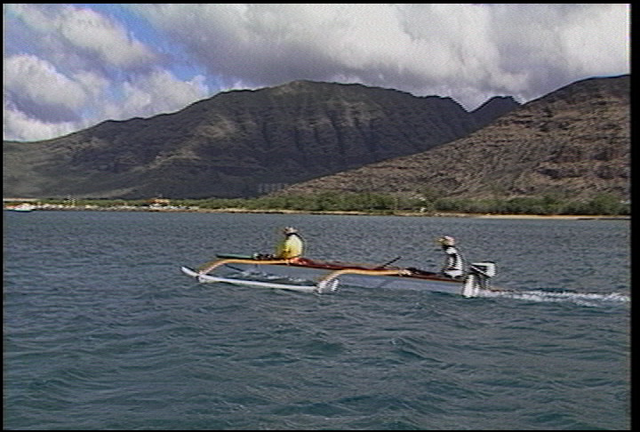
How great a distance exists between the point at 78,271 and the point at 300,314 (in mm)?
18146

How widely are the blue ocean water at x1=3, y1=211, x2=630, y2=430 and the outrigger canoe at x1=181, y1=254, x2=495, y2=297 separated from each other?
527 mm

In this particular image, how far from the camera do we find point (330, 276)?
2864 cm

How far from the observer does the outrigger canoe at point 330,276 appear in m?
27.3

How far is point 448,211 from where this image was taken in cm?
18062

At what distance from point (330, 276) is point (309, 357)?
11.6 metres

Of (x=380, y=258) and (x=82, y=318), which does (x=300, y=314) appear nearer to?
(x=82, y=318)

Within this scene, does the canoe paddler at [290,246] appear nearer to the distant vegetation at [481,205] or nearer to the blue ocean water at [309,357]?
the blue ocean water at [309,357]

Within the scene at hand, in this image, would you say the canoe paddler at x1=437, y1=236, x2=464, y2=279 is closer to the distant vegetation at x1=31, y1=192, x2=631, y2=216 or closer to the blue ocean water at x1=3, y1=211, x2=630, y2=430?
the blue ocean water at x1=3, y1=211, x2=630, y2=430

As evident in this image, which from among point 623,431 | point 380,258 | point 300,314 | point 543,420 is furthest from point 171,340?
point 380,258

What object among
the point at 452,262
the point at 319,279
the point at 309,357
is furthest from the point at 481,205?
the point at 309,357

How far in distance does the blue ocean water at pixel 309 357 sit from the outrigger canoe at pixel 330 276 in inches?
20.7

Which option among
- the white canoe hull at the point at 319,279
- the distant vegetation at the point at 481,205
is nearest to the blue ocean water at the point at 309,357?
the white canoe hull at the point at 319,279

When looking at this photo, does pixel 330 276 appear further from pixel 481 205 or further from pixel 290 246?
pixel 481 205

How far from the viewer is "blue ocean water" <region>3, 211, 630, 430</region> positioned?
12.6m
